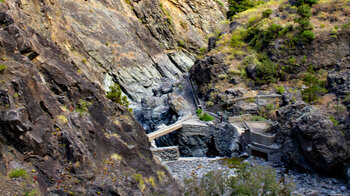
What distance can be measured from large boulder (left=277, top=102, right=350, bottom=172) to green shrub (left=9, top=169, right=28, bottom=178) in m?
16.9

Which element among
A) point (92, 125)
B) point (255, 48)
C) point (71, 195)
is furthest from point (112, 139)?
point (255, 48)

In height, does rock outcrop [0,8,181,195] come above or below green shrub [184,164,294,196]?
above

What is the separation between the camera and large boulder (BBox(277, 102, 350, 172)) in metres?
18.3

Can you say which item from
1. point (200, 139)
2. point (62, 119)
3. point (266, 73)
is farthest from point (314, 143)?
point (62, 119)

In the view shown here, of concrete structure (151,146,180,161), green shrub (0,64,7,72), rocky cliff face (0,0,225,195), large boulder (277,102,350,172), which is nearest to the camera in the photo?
rocky cliff face (0,0,225,195)

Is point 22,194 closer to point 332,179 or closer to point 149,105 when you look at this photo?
point 332,179

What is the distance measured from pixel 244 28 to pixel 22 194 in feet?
126

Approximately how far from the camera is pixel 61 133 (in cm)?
1107

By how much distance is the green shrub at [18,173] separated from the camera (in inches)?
337

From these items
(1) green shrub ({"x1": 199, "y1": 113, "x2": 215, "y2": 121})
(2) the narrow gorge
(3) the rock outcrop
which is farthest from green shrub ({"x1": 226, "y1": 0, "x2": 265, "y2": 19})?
(3) the rock outcrop

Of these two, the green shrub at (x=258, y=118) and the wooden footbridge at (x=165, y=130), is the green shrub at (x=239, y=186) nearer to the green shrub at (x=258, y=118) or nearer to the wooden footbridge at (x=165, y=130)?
the wooden footbridge at (x=165, y=130)

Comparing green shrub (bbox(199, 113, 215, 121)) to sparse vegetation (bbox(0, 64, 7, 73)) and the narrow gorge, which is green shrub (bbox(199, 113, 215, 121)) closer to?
the narrow gorge

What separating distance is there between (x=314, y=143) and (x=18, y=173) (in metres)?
17.3

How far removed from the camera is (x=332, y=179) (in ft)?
60.4
